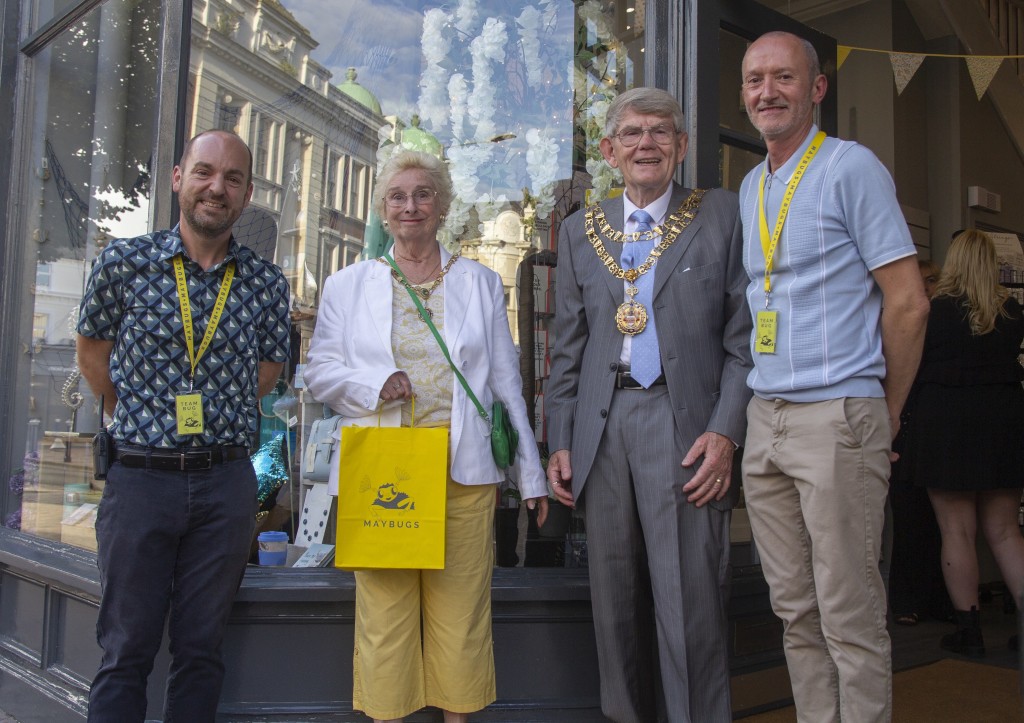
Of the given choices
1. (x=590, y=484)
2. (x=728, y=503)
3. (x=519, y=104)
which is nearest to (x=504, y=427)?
(x=590, y=484)

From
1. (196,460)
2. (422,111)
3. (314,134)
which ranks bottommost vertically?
(196,460)

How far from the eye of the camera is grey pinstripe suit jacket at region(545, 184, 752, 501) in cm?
241

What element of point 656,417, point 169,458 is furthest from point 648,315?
point 169,458

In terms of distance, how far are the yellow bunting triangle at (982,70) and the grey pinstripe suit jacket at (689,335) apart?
3878mm

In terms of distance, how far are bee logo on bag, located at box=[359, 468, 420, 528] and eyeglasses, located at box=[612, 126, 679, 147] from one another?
1.16 meters

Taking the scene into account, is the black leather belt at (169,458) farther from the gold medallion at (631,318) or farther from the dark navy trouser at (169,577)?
the gold medallion at (631,318)

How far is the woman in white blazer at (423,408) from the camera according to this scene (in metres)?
2.53

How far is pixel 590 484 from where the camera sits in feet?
8.24

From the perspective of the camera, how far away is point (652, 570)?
241cm

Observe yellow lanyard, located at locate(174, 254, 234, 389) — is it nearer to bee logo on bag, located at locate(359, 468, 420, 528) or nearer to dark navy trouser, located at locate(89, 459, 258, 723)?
dark navy trouser, located at locate(89, 459, 258, 723)

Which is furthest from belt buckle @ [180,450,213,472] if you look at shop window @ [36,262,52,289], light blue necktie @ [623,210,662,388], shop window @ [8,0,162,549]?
shop window @ [36,262,52,289]

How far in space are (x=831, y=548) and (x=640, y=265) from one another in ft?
3.13

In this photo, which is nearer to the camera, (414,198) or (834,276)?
(834,276)

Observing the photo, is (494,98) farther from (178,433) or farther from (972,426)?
(972,426)
